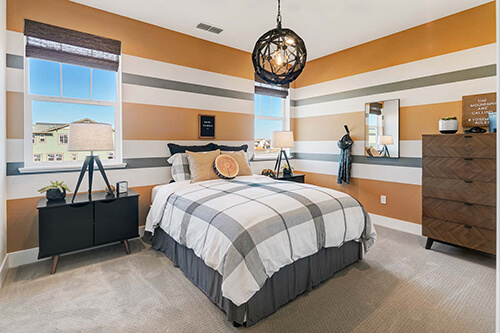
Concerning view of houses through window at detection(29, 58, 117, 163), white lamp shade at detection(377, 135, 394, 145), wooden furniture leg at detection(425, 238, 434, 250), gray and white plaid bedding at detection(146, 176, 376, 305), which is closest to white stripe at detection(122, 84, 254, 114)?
view of houses through window at detection(29, 58, 117, 163)

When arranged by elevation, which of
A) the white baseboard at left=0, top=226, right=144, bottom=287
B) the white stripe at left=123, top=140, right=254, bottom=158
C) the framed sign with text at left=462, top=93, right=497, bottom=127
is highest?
the framed sign with text at left=462, top=93, right=497, bottom=127

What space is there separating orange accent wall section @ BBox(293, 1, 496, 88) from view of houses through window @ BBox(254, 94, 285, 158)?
0.91 metres

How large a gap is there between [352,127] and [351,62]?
1085mm

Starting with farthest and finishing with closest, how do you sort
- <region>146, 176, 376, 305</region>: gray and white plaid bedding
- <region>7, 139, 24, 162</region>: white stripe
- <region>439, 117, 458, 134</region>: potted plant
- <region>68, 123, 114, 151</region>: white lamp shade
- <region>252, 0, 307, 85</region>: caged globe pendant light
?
<region>439, 117, 458, 134</region>: potted plant, <region>7, 139, 24, 162</region>: white stripe, <region>68, 123, 114, 151</region>: white lamp shade, <region>252, 0, 307, 85</region>: caged globe pendant light, <region>146, 176, 376, 305</region>: gray and white plaid bedding

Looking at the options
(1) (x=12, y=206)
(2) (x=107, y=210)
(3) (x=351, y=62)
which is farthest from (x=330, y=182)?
(1) (x=12, y=206)

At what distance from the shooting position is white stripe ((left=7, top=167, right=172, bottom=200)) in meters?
2.70

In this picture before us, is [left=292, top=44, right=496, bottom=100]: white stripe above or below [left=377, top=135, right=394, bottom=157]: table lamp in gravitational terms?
above

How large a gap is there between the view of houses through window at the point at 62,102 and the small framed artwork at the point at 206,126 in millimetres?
1205

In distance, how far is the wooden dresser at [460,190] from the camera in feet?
8.52

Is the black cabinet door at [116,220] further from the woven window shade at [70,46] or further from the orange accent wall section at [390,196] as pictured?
the orange accent wall section at [390,196]

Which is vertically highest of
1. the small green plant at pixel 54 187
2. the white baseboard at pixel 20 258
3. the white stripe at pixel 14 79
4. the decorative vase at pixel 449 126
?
the white stripe at pixel 14 79

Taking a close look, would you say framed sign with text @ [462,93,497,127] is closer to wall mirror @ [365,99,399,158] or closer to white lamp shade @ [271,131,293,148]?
wall mirror @ [365,99,399,158]


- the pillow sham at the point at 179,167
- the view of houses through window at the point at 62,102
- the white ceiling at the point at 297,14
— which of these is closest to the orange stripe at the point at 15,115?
the view of houses through window at the point at 62,102

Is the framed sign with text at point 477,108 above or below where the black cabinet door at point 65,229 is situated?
above
